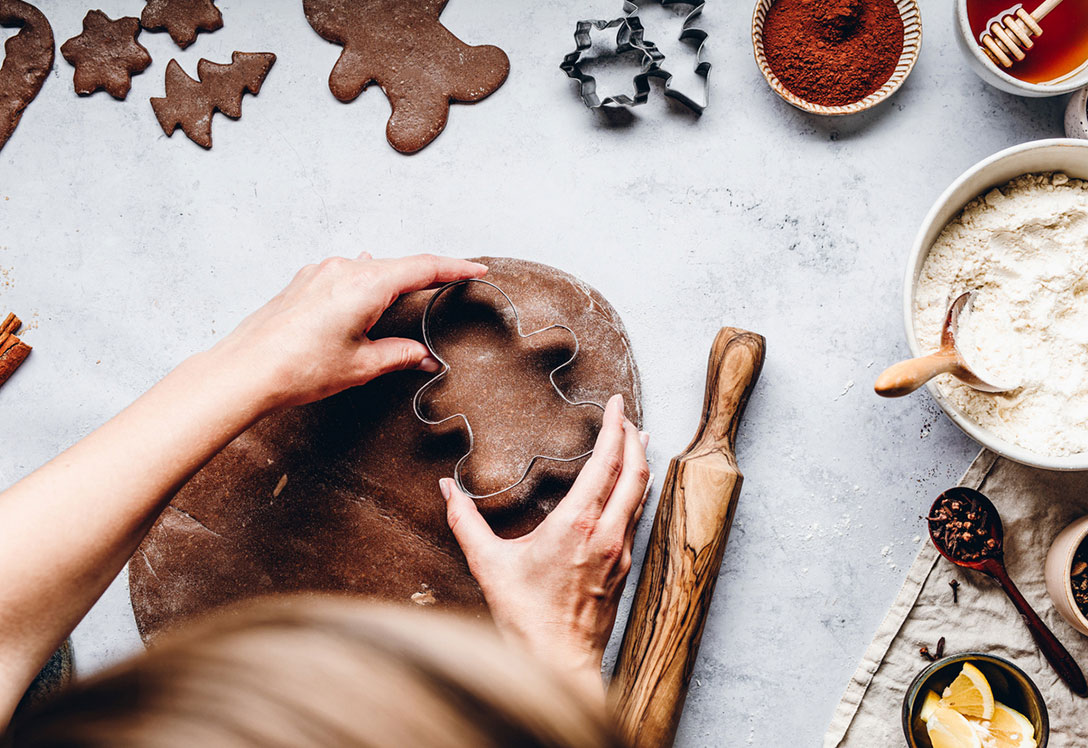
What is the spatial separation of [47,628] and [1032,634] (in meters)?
1.22

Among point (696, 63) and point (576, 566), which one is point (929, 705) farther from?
point (696, 63)

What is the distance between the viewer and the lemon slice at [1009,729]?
94 cm

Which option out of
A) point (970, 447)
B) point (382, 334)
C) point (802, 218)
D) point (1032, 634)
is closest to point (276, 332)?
point (382, 334)

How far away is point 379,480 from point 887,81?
92cm

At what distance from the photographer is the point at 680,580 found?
38.1 inches

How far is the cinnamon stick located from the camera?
3.69ft

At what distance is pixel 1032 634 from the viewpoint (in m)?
1.00

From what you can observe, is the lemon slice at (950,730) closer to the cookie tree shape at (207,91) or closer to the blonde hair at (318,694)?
the blonde hair at (318,694)

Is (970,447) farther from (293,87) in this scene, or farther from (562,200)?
(293,87)

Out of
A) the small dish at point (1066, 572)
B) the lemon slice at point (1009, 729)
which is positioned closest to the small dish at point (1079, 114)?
the small dish at point (1066, 572)

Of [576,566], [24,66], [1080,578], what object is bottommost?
[576,566]

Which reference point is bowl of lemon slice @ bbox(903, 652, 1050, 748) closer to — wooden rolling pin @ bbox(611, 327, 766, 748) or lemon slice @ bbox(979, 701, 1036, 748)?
lemon slice @ bbox(979, 701, 1036, 748)

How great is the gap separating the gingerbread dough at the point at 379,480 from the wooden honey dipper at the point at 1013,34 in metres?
0.62

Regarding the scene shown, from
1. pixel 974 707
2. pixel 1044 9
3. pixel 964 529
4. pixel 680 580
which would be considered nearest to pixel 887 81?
pixel 1044 9
